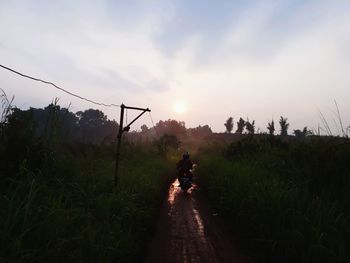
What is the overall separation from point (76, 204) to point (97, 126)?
108729 millimetres

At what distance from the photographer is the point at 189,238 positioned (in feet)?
30.1

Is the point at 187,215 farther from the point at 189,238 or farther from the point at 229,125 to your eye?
the point at 229,125

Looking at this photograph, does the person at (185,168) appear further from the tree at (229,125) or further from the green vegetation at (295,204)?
the tree at (229,125)

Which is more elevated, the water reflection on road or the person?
the person

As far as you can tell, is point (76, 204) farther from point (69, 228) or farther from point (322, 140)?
point (322, 140)

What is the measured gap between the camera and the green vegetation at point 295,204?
22.9ft

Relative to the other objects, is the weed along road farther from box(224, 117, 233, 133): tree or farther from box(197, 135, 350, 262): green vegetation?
box(224, 117, 233, 133): tree

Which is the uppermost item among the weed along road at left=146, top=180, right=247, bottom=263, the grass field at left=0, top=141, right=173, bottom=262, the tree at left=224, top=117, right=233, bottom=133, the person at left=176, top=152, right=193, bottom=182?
the tree at left=224, top=117, right=233, bottom=133

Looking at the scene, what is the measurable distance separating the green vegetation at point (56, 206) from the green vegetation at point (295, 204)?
8.47ft

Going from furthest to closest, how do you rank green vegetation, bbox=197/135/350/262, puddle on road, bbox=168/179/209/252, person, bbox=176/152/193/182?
1. person, bbox=176/152/193/182
2. puddle on road, bbox=168/179/209/252
3. green vegetation, bbox=197/135/350/262

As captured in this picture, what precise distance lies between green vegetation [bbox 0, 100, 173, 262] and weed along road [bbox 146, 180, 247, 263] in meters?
0.41

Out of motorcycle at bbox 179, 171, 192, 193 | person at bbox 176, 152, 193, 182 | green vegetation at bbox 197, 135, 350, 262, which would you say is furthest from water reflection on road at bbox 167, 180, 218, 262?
person at bbox 176, 152, 193, 182

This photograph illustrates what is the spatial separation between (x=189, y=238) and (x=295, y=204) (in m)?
2.71

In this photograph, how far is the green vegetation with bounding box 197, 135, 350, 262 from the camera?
22.9 ft
